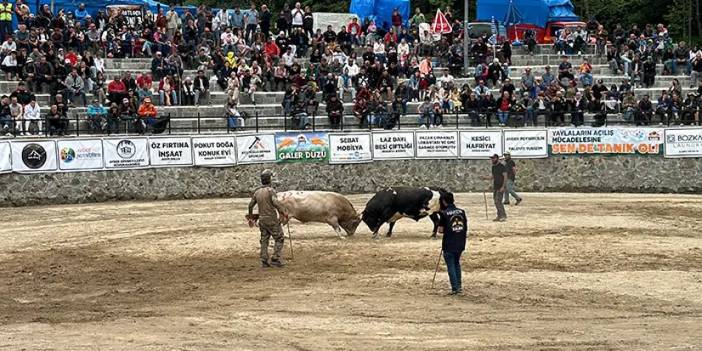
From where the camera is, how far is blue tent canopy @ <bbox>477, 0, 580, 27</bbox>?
173 feet

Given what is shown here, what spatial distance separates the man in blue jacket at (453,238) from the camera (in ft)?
62.7

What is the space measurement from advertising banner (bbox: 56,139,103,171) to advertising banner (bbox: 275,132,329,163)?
5728 mm

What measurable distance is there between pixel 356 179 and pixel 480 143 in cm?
437

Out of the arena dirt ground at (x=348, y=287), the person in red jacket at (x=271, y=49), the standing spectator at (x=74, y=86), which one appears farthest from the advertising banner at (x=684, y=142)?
the standing spectator at (x=74, y=86)

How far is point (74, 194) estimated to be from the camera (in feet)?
117

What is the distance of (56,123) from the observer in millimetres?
35469

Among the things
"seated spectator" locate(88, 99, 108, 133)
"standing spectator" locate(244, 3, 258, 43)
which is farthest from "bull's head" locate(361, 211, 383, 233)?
"standing spectator" locate(244, 3, 258, 43)

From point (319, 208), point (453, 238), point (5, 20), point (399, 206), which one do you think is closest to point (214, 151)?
point (5, 20)

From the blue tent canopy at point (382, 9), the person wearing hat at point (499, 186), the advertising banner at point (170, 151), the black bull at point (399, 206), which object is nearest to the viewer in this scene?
the black bull at point (399, 206)

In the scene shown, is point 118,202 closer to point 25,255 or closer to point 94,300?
point 25,255

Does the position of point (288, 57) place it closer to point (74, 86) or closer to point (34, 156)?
point (74, 86)

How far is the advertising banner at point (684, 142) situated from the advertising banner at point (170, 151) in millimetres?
16000

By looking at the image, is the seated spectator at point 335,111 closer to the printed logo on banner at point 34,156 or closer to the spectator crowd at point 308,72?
the spectator crowd at point 308,72

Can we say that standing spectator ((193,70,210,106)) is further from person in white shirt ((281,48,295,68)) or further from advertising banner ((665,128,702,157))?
advertising banner ((665,128,702,157))
